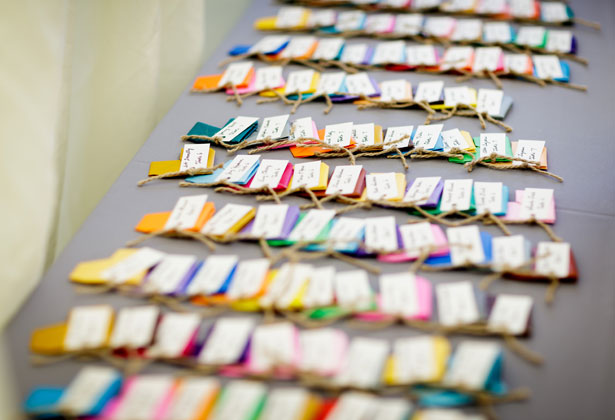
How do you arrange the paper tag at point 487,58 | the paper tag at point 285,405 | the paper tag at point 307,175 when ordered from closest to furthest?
1. the paper tag at point 285,405
2. the paper tag at point 307,175
3. the paper tag at point 487,58

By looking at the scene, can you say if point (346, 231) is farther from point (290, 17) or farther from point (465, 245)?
point (290, 17)

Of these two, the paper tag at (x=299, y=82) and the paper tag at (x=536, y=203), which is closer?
the paper tag at (x=536, y=203)

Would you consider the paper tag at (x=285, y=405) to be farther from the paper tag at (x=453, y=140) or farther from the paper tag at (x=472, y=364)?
the paper tag at (x=453, y=140)

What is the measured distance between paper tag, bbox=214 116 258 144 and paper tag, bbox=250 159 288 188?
10cm

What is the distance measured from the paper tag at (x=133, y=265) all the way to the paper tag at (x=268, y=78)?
515 mm

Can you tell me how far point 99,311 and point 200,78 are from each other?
0.67 metres

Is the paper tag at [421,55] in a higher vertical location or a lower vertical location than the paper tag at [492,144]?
higher

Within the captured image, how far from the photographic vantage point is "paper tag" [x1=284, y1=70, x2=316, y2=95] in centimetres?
119

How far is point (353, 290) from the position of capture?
0.73m

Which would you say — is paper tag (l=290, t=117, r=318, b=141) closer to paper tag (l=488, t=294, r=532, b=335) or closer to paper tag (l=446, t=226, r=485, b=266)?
paper tag (l=446, t=226, r=485, b=266)

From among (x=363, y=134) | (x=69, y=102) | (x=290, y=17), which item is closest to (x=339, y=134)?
(x=363, y=134)

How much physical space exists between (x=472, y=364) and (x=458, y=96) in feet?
2.12

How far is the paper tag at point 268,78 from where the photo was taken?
1.22 metres

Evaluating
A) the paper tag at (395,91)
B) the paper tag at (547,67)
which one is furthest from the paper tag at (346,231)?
the paper tag at (547,67)
